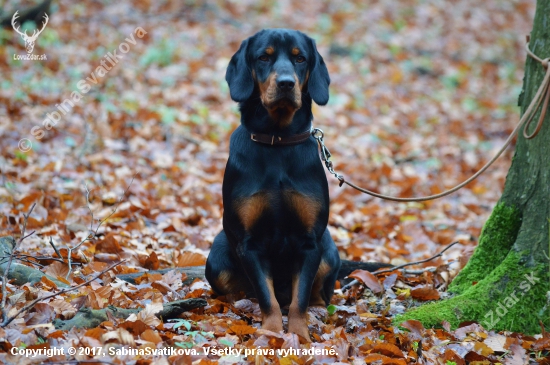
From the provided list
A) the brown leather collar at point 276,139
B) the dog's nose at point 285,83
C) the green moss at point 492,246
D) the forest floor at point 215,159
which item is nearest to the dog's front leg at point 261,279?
the forest floor at point 215,159

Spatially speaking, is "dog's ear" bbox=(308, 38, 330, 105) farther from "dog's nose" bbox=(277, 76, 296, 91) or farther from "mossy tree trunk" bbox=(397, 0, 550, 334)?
"mossy tree trunk" bbox=(397, 0, 550, 334)

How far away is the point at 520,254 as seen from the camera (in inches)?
142

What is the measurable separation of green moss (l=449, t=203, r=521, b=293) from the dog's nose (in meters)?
1.78

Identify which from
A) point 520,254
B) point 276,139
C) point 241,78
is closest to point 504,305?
point 520,254

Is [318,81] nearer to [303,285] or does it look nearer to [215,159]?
[303,285]

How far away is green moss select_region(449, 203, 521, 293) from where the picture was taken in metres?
3.85

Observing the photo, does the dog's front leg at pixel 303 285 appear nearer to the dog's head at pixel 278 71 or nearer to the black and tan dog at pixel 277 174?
the black and tan dog at pixel 277 174

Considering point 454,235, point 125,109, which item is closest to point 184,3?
point 125,109

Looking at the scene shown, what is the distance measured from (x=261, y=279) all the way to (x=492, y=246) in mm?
1704

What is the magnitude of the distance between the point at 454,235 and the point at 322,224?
307 cm

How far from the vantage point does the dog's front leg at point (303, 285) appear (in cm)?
325

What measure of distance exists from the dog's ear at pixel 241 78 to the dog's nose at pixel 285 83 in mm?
288

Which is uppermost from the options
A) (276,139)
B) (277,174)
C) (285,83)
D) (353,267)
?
(285,83)

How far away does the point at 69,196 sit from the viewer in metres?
5.52
